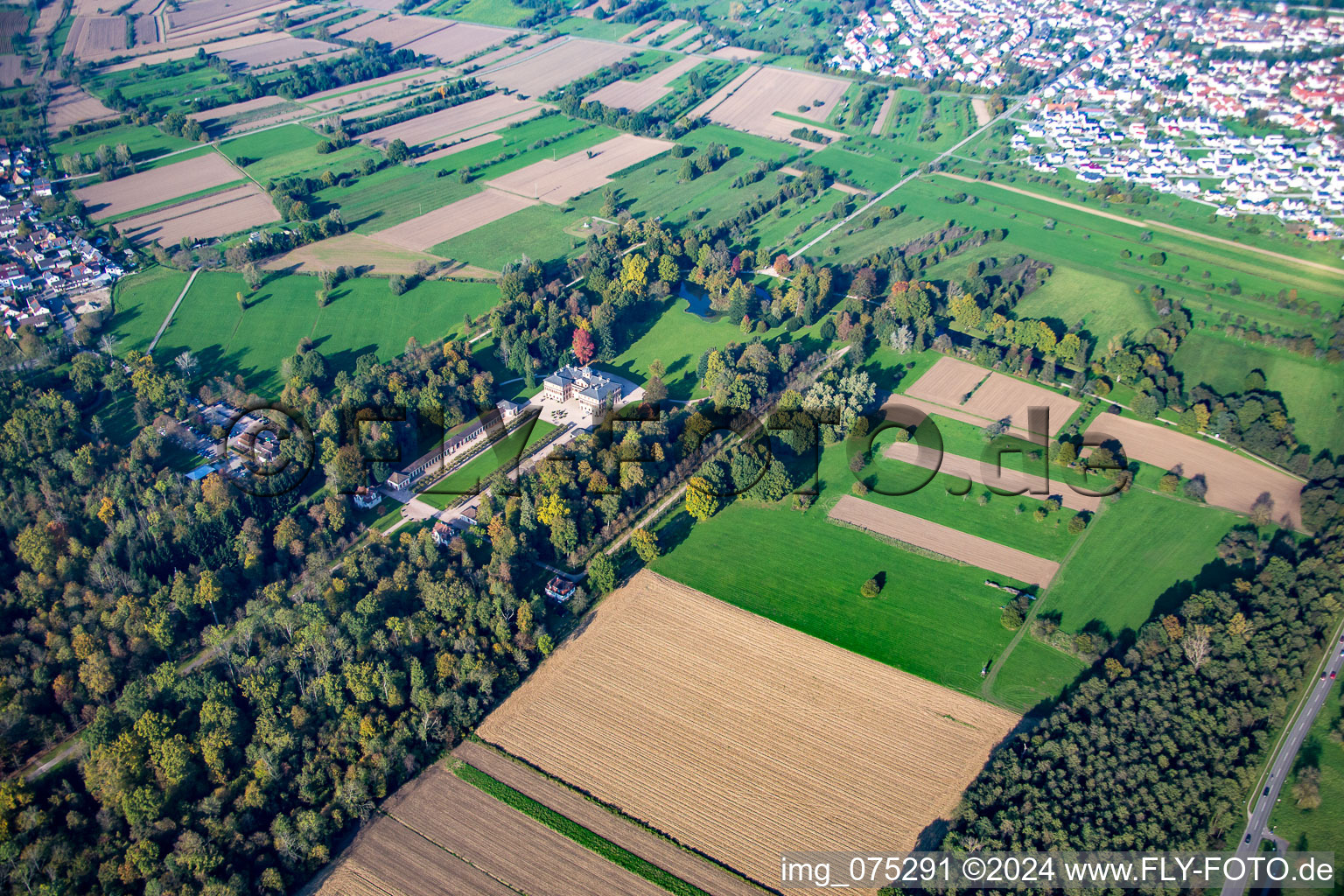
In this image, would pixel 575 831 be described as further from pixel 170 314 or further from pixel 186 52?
pixel 186 52

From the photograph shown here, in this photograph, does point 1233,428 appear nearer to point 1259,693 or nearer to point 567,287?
point 1259,693

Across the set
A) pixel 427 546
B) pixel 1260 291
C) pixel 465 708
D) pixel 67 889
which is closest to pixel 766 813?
pixel 465 708

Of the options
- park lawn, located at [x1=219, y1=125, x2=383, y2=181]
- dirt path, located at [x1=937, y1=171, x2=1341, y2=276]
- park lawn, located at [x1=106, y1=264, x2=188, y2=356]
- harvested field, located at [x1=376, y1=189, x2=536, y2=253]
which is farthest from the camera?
park lawn, located at [x1=219, y1=125, x2=383, y2=181]

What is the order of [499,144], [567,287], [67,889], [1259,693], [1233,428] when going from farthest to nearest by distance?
[499,144] → [567,287] → [1233,428] → [1259,693] → [67,889]

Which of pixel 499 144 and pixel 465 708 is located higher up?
pixel 499 144

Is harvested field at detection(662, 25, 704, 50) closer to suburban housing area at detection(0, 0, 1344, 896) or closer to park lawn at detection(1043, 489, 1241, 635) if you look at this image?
suburban housing area at detection(0, 0, 1344, 896)

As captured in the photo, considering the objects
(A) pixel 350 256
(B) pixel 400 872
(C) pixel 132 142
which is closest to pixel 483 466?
(B) pixel 400 872

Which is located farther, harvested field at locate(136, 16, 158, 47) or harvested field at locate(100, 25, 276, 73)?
harvested field at locate(136, 16, 158, 47)

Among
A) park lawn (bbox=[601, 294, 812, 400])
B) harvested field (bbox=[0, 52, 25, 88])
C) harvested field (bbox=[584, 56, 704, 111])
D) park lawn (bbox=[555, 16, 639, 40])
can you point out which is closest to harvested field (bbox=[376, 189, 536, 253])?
park lawn (bbox=[601, 294, 812, 400])
